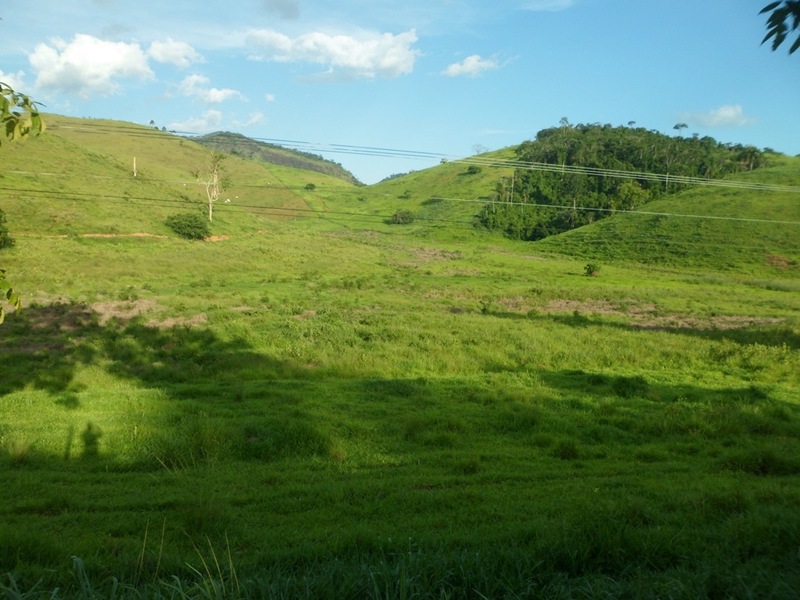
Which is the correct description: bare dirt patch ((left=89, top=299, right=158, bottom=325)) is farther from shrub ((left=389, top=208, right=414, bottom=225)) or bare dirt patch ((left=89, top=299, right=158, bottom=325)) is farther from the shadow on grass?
shrub ((left=389, top=208, right=414, bottom=225))

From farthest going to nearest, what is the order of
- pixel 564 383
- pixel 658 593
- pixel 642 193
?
1. pixel 642 193
2. pixel 564 383
3. pixel 658 593

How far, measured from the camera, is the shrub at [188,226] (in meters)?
60.1

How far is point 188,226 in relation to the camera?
2373 inches

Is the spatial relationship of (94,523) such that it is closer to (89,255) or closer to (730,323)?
(730,323)

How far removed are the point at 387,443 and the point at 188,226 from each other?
54.7 meters

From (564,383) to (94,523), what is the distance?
1272 cm

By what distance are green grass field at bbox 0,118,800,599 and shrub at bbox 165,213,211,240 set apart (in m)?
19.3

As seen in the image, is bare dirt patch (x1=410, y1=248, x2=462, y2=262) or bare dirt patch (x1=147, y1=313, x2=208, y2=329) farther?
bare dirt patch (x1=410, y1=248, x2=462, y2=262)

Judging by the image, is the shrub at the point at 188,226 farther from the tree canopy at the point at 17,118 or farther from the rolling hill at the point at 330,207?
the tree canopy at the point at 17,118

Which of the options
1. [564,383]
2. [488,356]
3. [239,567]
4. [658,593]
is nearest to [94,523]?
[239,567]

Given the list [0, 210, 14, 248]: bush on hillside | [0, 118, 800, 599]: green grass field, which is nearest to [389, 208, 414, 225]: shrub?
[0, 118, 800, 599]: green grass field

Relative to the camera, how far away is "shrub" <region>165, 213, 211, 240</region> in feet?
197

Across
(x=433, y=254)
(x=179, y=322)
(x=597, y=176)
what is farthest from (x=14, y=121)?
(x=597, y=176)

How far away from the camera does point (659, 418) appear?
482 inches
